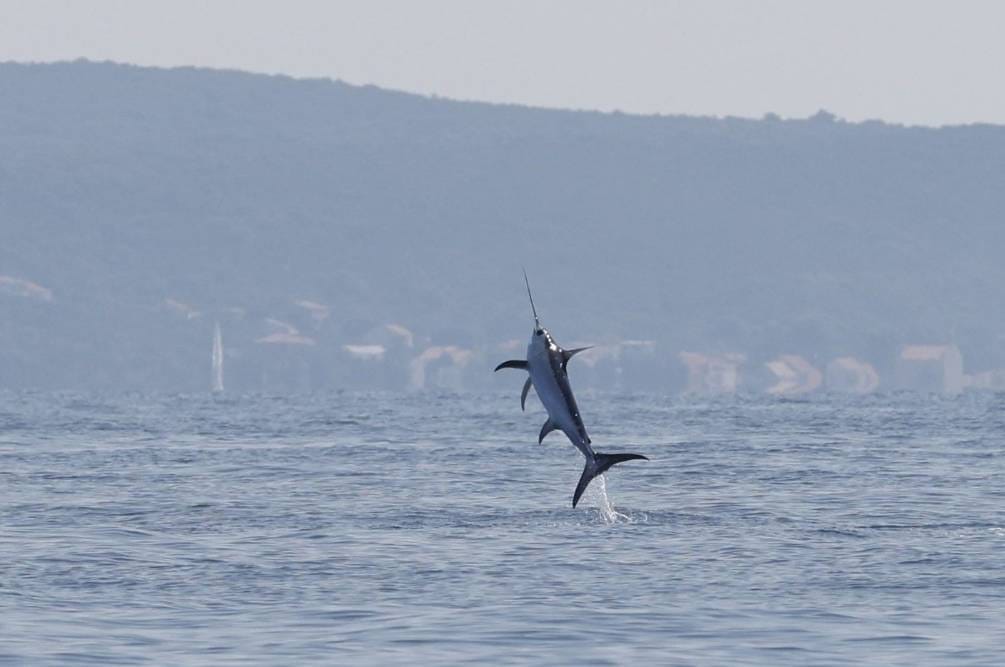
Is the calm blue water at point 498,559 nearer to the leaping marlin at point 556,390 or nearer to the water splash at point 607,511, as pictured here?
the water splash at point 607,511

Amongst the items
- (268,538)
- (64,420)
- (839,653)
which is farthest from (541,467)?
(64,420)

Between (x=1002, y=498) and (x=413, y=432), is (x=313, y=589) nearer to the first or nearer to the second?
(x=1002, y=498)

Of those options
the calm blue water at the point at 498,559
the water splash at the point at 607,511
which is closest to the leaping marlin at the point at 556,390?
the calm blue water at the point at 498,559

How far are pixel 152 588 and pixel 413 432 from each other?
142ft

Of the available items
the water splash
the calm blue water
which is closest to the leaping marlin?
the calm blue water

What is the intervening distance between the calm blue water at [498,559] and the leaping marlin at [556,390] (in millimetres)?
1384

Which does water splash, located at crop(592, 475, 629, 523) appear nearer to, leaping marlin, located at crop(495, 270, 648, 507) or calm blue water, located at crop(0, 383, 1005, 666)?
calm blue water, located at crop(0, 383, 1005, 666)

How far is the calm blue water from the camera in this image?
73.2 feet

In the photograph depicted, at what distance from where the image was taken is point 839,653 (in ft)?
71.2

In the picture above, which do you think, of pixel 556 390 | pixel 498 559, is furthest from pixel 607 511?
pixel 556 390

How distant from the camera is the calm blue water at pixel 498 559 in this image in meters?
22.3

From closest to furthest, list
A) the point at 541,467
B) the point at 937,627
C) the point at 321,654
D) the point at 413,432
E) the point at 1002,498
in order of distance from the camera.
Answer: the point at 321,654
the point at 937,627
the point at 1002,498
the point at 541,467
the point at 413,432

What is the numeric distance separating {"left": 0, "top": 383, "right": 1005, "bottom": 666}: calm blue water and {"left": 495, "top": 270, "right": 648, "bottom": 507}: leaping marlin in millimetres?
1384

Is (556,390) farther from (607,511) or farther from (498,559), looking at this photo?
(607,511)
